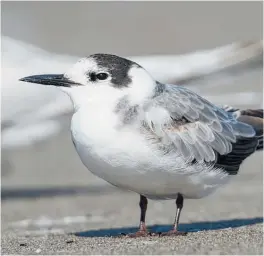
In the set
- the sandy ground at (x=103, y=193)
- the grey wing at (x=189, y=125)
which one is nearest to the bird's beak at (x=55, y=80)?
the grey wing at (x=189, y=125)

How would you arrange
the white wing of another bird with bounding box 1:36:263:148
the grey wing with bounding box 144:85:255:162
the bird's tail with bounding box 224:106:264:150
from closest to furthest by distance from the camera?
the grey wing with bounding box 144:85:255:162 < the bird's tail with bounding box 224:106:264:150 < the white wing of another bird with bounding box 1:36:263:148

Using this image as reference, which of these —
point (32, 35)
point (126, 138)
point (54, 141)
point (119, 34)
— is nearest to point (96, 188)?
point (54, 141)

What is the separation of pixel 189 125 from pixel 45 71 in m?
3.15

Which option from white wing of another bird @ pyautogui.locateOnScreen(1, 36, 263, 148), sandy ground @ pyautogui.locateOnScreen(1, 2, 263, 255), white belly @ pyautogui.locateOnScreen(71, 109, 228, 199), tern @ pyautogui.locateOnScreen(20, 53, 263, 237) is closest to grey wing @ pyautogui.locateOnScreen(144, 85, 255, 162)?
tern @ pyautogui.locateOnScreen(20, 53, 263, 237)

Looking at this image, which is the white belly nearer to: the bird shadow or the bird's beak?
the bird's beak

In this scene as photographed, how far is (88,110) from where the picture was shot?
16.6ft

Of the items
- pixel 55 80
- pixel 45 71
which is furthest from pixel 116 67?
pixel 45 71

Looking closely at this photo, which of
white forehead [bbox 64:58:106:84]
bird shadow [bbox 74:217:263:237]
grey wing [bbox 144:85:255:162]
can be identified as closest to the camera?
grey wing [bbox 144:85:255:162]

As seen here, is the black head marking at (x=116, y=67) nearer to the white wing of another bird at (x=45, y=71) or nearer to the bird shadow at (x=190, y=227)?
the bird shadow at (x=190, y=227)

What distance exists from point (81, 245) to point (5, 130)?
3276 mm

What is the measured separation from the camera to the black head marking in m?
5.15

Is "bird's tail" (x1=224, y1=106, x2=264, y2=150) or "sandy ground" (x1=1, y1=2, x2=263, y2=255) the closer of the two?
"sandy ground" (x1=1, y1=2, x2=263, y2=255)

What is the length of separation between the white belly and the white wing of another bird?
9.38ft

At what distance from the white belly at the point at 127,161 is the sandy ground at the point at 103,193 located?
11.4 inches
